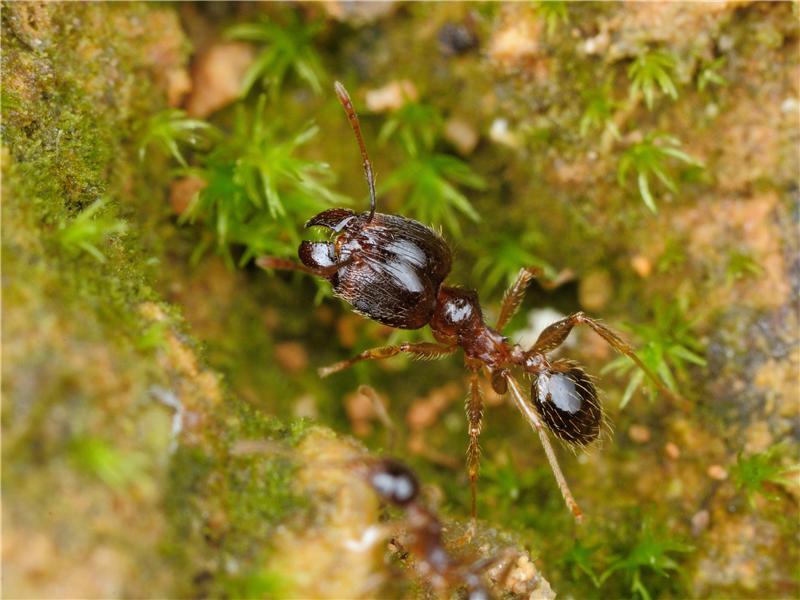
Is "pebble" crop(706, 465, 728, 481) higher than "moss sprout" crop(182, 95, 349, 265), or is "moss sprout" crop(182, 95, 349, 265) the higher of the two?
"moss sprout" crop(182, 95, 349, 265)

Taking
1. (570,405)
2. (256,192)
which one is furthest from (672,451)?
(256,192)

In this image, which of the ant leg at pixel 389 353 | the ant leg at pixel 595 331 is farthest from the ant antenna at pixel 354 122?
the ant leg at pixel 595 331

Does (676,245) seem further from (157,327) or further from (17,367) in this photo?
(17,367)

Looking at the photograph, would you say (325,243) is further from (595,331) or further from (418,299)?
(595,331)

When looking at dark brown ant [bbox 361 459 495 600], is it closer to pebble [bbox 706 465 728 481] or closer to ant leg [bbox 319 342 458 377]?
ant leg [bbox 319 342 458 377]

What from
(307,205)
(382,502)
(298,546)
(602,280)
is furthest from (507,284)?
(298,546)

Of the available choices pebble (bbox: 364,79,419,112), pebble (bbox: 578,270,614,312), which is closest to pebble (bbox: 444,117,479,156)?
pebble (bbox: 364,79,419,112)
